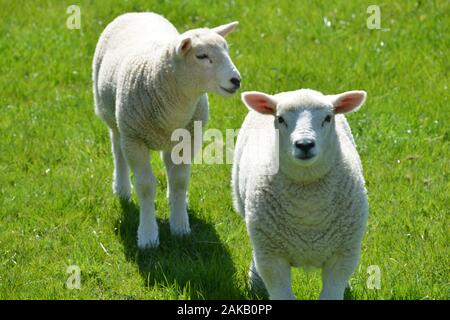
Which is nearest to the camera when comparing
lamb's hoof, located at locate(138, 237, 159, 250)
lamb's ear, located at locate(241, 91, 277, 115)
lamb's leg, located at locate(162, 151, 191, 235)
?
lamb's ear, located at locate(241, 91, 277, 115)

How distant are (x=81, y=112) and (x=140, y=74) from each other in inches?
92.1

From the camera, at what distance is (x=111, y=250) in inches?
259

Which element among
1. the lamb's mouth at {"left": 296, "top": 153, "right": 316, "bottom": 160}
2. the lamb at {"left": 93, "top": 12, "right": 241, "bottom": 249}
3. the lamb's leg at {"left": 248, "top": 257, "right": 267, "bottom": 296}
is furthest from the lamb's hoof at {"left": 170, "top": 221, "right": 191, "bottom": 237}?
the lamb's mouth at {"left": 296, "top": 153, "right": 316, "bottom": 160}

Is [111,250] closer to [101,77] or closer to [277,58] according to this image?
[101,77]

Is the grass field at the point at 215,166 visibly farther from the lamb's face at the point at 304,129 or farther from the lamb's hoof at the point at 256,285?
the lamb's face at the point at 304,129

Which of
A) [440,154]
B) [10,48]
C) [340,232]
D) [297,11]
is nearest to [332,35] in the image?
[297,11]

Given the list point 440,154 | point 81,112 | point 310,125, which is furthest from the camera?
point 81,112


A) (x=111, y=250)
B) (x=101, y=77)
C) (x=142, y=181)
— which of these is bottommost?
(x=111, y=250)

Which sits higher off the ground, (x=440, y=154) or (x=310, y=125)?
(x=310, y=125)

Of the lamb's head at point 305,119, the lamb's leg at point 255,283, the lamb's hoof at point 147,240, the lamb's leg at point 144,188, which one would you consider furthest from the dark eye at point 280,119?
the lamb's hoof at point 147,240

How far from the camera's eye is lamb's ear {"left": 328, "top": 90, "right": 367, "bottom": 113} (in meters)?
5.22

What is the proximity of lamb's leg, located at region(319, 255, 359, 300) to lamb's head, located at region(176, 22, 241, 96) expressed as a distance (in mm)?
1457

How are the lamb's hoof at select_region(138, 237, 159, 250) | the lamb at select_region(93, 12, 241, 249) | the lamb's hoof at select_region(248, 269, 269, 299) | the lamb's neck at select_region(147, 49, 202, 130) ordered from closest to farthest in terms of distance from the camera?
the lamb's hoof at select_region(248, 269, 269, 299)
the lamb at select_region(93, 12, 241, 249)
the lamb's neck at select_region(147, 49, 202, 130)
the lamb's hoof at select_region(138, 237, 159, 250)

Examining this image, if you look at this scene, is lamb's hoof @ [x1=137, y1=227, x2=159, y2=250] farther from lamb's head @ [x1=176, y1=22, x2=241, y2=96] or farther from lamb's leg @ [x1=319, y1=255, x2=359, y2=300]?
lamb's leg @ [x1=319, y1=255, x2=359, y2=300]
